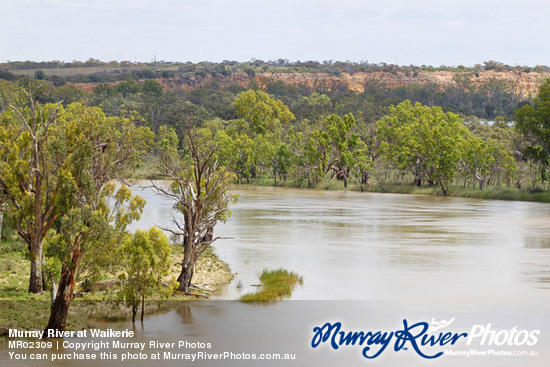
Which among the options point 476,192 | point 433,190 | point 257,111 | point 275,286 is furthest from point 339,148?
point 275,286

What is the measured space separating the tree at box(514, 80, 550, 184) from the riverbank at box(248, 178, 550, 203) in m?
2.35

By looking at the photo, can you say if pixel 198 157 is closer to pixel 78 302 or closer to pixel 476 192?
pixel 78 302

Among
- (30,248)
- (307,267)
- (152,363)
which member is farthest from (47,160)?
(307,267)

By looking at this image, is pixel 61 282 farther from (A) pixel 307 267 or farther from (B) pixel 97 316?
(A) pixel 307 267

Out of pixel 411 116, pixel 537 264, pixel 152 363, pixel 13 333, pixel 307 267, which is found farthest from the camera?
pixel 411 116

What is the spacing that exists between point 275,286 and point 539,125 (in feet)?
152

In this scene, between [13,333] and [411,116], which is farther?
[411,116]

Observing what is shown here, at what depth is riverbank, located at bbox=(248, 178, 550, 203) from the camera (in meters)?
67.9

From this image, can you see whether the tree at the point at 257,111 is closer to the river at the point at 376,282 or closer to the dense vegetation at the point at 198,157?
the dense vegetation at the point at 198,157

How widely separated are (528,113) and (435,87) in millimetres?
113006

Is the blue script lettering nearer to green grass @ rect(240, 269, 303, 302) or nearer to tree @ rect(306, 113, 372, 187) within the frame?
green grass @ rect(240, 269, 303, 302)

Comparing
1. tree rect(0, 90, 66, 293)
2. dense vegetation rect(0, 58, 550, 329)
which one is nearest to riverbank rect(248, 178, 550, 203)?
dense vegetation rect(0, 58, 550, 329)

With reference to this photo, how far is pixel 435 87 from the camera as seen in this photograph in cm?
17688

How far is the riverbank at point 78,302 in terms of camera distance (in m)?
19.7
